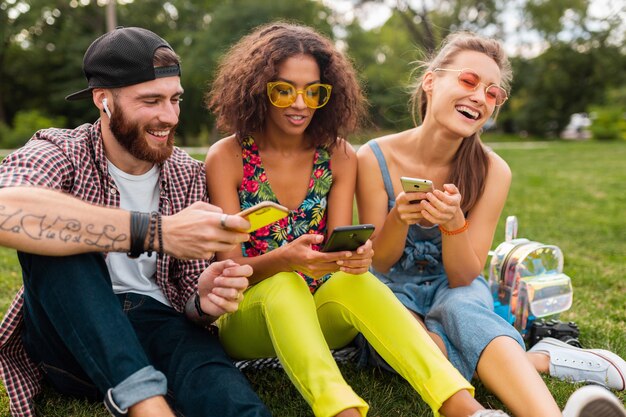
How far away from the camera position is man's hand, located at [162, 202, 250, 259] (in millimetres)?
2203

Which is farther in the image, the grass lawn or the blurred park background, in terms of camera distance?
the blurred park background

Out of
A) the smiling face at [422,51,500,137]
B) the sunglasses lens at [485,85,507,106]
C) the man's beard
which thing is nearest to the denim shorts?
the smiling face at [422,51,500,137]

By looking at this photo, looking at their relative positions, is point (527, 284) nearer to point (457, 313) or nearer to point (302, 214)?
point (457, 313)

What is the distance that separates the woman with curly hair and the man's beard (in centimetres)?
44

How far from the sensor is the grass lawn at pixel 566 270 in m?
2.84

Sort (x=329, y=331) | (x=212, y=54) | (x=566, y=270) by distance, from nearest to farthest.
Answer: (x=329, y=331), (x=566, y=270), (x=212, y=54)

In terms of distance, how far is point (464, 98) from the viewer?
3184 mm

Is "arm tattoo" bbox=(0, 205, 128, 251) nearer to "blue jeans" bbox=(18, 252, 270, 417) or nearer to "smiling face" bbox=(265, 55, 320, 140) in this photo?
"blue jeans" bbox=(18, 252, 270, 417)

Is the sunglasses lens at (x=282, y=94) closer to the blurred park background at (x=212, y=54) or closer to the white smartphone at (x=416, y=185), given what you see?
the white smartphone at (x=416, y=185)

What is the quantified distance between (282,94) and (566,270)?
3334 mm

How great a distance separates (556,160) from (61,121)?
2005 centimetres

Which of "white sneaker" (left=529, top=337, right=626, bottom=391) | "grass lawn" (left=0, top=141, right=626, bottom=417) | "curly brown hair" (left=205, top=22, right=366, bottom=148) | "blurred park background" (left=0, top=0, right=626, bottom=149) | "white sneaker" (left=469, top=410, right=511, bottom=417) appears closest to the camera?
"white sneaker" (left=469, top=410, right=511, bottom=417)

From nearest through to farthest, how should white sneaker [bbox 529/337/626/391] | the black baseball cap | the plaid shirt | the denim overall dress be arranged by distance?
the plaid shirt
the black baseball cap
the denim overall dress
white sneaker [bbox 529/337/626/391]

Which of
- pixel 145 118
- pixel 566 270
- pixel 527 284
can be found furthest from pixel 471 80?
pixel 566 270
